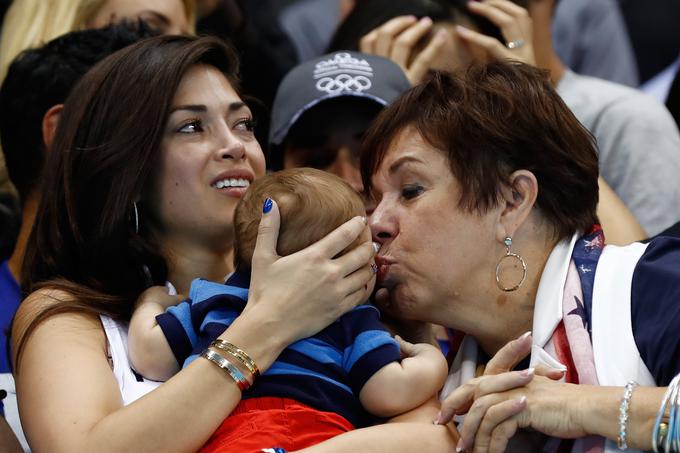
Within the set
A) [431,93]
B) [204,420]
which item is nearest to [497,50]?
[431,93]

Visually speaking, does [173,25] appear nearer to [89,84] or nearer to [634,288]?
[89,84]

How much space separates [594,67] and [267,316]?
3.07 metres

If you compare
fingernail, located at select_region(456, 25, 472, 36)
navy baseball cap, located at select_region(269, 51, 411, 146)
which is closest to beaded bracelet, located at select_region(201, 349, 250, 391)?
navy baseball cap, located at select_region(269, 51, 411, 146)

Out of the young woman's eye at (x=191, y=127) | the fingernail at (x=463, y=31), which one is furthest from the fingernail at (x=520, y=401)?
the fingernail at (x=463, y=31)

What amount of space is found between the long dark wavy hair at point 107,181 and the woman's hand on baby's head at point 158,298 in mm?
55

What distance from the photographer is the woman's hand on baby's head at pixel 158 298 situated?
3006 millimetres

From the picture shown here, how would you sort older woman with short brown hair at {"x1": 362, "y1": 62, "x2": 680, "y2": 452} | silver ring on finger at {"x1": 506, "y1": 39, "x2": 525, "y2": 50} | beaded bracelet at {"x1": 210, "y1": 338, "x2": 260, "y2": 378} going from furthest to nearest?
silver ring on finger at {"x1": 506, "y1": 39, "x2": 525, "y2": 50}
older woman with short brown hair at {"x1": 362, "y1": 62, "x2": 680, "y2": 452}
beaded bracelet at {"x1": 210, "y1": 338, "x2": 260, "y2": 378}

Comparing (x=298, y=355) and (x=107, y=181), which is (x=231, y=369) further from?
(x=107, y=181)

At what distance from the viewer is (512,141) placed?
9.64 ft

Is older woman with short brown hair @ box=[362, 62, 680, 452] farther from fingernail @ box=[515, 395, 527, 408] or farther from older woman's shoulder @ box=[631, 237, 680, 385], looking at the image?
fingernail @ box=[515, 395, 527, 408]

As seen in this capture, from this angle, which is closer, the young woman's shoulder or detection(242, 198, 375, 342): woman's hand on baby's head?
detection(242, 198, 375, 342): woman's hand on baby's head

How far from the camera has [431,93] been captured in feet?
10.1

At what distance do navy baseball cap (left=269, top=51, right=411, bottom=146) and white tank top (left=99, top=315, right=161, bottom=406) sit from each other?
996mm

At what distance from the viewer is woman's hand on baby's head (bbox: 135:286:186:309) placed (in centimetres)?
301
